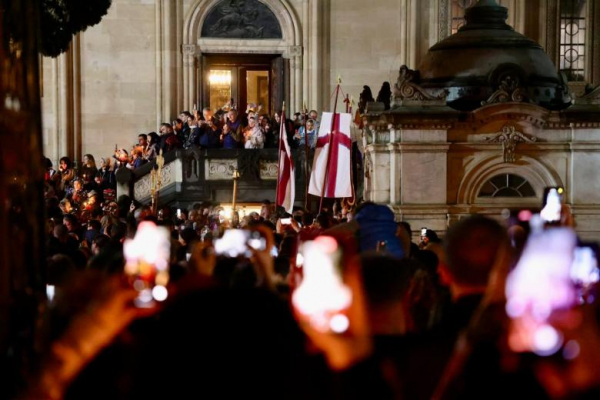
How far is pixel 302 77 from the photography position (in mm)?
29859

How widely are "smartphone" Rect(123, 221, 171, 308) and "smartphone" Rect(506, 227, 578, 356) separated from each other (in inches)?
88.5

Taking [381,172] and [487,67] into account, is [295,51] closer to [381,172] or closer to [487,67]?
[487,67]

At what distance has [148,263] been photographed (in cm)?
561

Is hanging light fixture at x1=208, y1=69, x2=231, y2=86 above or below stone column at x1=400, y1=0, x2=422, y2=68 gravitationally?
below

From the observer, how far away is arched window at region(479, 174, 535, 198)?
1645 centimetres

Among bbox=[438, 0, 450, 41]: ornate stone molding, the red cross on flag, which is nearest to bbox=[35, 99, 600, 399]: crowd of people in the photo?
the red cross on flag

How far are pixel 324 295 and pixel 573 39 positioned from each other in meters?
27.8

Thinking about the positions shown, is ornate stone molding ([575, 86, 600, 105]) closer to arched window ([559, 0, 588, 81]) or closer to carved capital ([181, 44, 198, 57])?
arched window ([559, 0, 588, 81])

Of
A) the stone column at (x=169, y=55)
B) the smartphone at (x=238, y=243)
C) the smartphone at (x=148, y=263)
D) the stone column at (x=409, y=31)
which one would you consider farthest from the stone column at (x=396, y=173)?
the stone column at (x=169, y=55)

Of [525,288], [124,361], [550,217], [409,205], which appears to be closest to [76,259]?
[550,217]

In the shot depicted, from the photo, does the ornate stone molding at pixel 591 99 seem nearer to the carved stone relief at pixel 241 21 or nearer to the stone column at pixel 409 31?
the stone column at pixel 409 31

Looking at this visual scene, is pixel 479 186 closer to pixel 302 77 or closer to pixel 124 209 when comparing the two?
pixel 124 209

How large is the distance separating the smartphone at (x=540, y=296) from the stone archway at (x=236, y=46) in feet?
87.0

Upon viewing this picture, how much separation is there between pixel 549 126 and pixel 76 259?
9.33m
